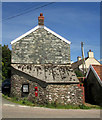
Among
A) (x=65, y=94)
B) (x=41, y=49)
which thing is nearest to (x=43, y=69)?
(x=41, y=49)

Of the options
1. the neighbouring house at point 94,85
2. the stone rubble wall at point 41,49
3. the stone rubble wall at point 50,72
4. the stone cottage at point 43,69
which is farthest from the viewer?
the stone rubble wall at point 41,49

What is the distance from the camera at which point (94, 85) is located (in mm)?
15922

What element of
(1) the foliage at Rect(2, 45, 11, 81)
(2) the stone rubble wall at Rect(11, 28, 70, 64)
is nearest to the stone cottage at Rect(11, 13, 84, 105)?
(2) the stone rubble wall at Rect(11, 28, 70, 64)

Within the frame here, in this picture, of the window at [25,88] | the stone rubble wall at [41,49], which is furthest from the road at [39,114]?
the stone rubble wall at [41,49]

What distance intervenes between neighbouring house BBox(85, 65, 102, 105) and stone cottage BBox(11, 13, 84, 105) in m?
2.12

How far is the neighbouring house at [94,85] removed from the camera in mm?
14781

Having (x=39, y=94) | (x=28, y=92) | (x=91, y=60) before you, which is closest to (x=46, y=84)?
(x=39, y=94)

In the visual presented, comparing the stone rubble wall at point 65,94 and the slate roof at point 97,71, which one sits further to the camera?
the slate roof at point 97,71

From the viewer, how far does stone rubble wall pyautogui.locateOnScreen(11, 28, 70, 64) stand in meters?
17.4

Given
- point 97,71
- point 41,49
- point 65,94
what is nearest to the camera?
point 65,94

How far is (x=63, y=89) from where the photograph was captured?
46.3ft

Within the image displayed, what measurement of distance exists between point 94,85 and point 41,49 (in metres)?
7.59

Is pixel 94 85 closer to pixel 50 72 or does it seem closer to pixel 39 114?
pixel 50 72

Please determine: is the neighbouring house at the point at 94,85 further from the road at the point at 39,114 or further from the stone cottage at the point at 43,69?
the road at the point at 39,114
